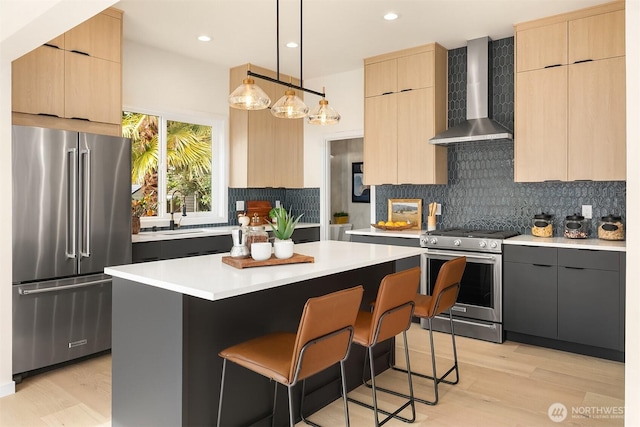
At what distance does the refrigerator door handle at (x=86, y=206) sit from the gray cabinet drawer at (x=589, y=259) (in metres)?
3.84

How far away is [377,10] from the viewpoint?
395cm

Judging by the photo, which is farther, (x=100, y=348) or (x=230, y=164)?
(x=230, y=164)

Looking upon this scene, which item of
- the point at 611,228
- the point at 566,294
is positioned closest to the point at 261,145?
the point at 566,294

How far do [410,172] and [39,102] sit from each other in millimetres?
3502

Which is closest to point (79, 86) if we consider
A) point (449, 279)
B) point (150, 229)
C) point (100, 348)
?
point (150, 229)

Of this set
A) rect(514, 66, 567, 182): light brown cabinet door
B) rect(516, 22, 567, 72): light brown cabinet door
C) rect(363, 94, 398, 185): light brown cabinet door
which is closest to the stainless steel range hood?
rect(514, 66, 567, 182): light brown cabinet door

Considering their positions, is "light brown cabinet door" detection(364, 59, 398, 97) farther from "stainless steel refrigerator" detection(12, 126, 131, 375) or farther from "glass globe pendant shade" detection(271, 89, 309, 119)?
"stainless steel refrigerator" detection(12, 126, 131, 375)

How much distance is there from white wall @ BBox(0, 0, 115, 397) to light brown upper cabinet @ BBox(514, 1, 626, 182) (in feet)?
11.8

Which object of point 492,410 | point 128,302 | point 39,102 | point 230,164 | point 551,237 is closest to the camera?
point 128,302

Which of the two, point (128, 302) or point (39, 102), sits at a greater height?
point (39, 102)

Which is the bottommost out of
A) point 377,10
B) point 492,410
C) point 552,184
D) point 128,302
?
point 492,410

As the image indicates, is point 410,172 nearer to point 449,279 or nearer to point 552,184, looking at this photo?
point 552,184

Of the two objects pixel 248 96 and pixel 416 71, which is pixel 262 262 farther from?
pixel 416 71

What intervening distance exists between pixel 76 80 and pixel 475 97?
3719 mm
